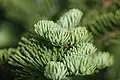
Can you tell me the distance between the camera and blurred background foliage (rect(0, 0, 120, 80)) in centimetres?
44

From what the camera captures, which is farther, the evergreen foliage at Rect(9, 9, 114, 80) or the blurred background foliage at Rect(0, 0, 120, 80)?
the blurred background foliage at Rect(0, 0, 120, 80)

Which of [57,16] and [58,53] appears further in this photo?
[57,16]

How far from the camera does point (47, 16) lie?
0.45 m

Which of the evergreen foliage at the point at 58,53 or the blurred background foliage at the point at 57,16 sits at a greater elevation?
the blurred background foliage at the point at 57,16

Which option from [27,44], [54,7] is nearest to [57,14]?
[54,7]

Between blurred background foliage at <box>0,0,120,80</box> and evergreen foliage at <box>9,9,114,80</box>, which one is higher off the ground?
blurred background foliage at <box>0,0,120,80</box>

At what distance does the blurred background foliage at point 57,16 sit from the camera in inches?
17.3

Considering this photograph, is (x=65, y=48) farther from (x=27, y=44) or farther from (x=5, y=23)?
(x=5, y=23)

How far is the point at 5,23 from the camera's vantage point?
0.48 meters

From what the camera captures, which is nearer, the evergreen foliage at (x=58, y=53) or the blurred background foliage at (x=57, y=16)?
the evergreen foliage at (x=58, y=53)

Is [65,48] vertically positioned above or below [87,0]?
below

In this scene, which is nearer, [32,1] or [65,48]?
[65,48]

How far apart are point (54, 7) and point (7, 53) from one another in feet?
0.40

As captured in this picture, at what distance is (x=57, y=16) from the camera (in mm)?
456
